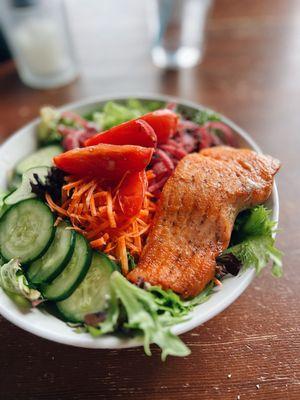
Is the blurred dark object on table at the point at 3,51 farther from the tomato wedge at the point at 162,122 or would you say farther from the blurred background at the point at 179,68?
the tomato wedge at the point at 162,122

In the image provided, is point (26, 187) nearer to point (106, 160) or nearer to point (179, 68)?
point (106, 160)

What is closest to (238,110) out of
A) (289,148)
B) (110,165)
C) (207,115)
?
(289,148)

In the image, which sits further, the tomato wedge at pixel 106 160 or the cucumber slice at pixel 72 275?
the tomato wedge at pixel 106 160

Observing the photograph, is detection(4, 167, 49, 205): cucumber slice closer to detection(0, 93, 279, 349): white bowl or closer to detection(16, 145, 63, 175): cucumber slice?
detection(16, 145, 63, 175): cucumber slice

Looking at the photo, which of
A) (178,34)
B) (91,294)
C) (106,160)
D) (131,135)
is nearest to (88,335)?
(91,294)

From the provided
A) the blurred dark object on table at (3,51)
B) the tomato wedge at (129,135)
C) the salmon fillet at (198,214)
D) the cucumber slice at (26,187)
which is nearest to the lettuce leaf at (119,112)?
the tomato wedge at (129,135)

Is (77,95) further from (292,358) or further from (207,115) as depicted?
(292,358)

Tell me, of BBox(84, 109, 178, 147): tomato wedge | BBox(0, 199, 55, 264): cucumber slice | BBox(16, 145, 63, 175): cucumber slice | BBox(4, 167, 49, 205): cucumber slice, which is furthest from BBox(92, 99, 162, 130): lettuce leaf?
BBox(0, 199, 55, 264): cucumber slice
